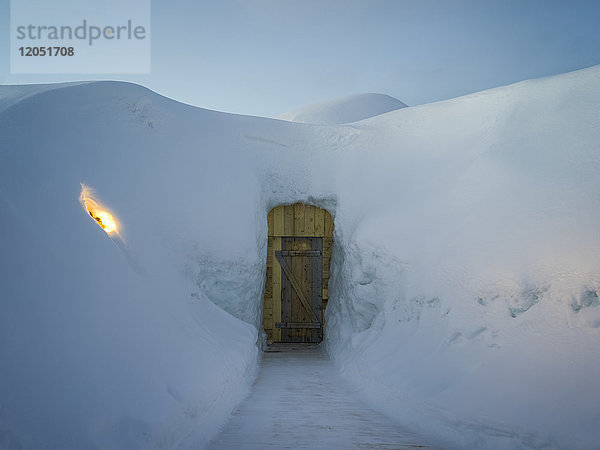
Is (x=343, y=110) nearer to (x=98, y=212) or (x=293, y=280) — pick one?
(x=293, y=280)

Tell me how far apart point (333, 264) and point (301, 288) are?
98 centimetres

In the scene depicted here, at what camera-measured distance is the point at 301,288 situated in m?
8.60

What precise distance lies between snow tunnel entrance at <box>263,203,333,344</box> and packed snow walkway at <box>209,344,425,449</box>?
8.78ft

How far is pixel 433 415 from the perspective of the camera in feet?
11.7

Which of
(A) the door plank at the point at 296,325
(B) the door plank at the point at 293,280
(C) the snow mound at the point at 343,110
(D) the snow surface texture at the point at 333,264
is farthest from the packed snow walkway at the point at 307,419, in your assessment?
(C) the snow mound at the point at 343,110

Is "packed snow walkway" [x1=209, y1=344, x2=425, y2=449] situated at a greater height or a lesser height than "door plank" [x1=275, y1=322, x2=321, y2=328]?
greater

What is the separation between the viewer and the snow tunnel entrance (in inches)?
332

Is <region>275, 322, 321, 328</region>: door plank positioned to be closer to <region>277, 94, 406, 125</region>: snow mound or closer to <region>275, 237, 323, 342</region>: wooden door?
<region>275, 237, 323, 342</region>: wooden door

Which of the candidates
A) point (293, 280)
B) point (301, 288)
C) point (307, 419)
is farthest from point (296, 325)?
point (307, 419)

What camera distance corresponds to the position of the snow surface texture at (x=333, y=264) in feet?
8.98

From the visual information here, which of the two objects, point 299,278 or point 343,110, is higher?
point 343,110

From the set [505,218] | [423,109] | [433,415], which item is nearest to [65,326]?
[433,415]

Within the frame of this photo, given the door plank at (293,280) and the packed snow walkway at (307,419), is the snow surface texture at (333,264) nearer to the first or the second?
the packed snow walkway at (307,419)

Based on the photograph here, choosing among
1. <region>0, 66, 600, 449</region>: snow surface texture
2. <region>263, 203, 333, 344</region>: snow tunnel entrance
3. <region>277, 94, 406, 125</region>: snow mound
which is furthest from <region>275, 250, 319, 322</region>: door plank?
<region>277, 94, 406, 125</region>: snow mound
